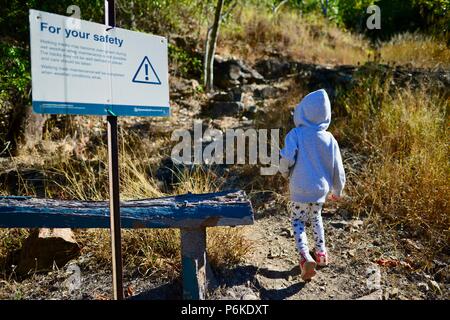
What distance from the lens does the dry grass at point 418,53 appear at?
6.17 meters

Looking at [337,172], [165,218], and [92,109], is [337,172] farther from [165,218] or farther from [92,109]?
[92,109]

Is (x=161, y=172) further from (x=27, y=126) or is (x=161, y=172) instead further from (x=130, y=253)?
(x=27, y=126)

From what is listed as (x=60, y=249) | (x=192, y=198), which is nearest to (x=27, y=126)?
(x=60, y=249)

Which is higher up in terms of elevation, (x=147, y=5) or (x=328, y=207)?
(x=147, y=5)

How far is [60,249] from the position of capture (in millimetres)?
2803

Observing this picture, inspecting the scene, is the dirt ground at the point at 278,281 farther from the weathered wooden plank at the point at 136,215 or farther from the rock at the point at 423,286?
the weathered wooden plank at the point at 136,215

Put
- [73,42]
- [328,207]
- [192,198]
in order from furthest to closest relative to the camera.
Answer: [328,207]
[192,198]
[73,42]

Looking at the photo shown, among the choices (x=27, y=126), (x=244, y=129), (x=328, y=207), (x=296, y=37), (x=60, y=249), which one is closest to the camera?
(x=60, y=249)

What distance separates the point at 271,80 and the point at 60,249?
610 centimetres

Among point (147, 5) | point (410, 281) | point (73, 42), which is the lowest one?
point (410, 281)

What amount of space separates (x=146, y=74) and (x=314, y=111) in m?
1.14

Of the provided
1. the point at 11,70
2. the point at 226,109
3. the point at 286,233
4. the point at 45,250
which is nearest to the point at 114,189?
the point at 45,250

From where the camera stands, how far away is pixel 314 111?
8.61 feet

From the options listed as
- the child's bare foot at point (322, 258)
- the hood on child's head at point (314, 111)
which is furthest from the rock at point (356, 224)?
the hood on child's head at point (314, 111)
